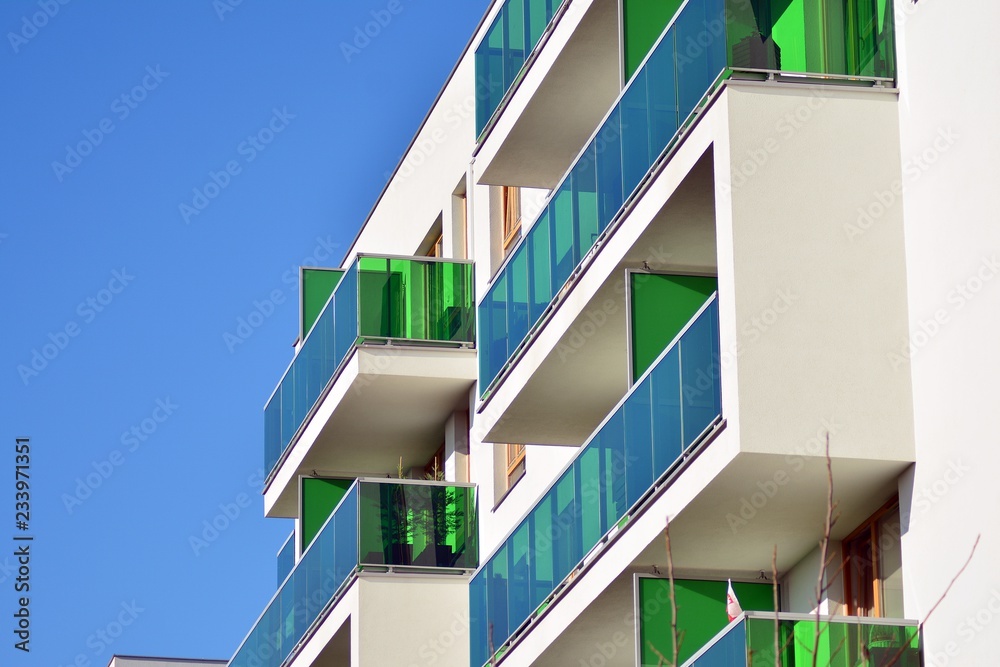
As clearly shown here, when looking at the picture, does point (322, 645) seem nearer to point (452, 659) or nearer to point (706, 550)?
point (452, 659)

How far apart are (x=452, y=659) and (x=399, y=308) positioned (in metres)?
3.95

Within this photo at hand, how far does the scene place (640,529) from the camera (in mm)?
16969

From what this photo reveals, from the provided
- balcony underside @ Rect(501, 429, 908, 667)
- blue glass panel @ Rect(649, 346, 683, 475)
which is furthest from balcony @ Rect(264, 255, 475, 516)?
blue glass panel @ Rect(649, 346, 683, 475)

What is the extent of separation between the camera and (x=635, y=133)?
17.9 metres

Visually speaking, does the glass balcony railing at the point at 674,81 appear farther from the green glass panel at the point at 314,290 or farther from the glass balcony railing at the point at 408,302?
the green glass panel at the point at 314,290

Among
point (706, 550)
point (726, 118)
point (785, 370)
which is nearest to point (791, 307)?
point (785, 370)

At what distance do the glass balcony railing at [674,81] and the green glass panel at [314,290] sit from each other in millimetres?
8164

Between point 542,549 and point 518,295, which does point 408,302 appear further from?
point 542,549

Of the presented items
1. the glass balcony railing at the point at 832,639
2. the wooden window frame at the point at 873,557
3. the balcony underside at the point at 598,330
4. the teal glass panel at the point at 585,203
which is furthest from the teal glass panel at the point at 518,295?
the glass balcony railing at the point at 832,639

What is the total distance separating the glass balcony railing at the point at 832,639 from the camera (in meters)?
14.4

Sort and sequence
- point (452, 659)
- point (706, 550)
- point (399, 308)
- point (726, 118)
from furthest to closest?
point (399, 308) → point (452, 659) → point (706, 550) → point (726, 118)

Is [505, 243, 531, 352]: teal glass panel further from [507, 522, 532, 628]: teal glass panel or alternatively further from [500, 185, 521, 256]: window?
[500, 185, 521, 256]: window

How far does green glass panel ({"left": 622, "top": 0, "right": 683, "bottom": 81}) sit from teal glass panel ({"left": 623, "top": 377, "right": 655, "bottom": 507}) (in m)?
3.31

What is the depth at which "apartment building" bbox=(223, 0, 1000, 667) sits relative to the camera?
14414mm
